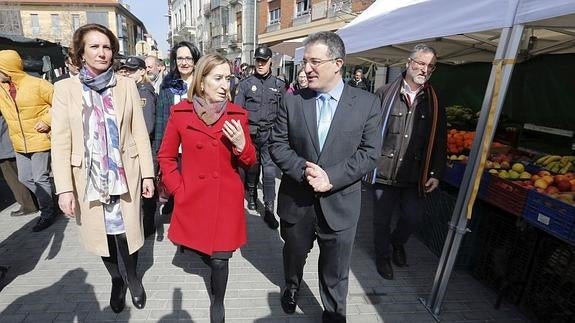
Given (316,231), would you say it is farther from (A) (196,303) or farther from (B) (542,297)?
(B) (542,297)

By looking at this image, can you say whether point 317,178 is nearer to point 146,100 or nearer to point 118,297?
point 118,297

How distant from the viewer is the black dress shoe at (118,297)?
8.70 feet

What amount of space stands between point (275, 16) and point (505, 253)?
85.4 ft

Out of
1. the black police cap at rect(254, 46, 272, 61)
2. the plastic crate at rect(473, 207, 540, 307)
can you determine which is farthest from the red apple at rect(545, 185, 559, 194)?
the black police cap at rect(254, 46, 272, 61)

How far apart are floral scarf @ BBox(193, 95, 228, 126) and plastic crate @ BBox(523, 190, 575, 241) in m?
2.41

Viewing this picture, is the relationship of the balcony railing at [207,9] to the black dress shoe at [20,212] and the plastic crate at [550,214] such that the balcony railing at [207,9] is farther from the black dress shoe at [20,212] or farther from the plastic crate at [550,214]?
the plastic crate at [550,214]

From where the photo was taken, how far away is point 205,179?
2.23 metres

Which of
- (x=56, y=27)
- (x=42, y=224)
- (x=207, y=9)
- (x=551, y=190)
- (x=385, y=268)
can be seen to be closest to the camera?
(x=551, y=190)

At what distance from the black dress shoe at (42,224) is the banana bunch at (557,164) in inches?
219

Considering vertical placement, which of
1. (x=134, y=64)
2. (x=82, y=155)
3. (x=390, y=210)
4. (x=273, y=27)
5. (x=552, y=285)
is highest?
(x=273, y=27)

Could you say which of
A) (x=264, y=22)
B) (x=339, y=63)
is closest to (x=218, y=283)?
(x=339, y=63)

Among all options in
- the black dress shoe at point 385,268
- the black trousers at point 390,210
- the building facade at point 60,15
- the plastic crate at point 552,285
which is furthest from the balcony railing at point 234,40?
the plastic crate at point 552,285

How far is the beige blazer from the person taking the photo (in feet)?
7.17

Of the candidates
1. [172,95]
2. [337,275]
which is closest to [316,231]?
[337,275]
